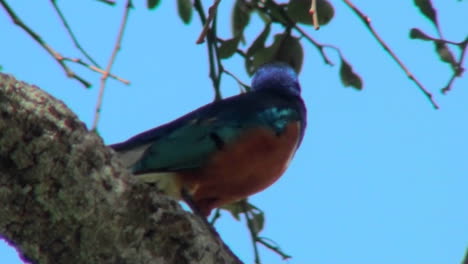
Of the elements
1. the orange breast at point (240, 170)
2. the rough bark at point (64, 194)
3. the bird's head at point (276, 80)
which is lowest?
the rough bark at point (64, 194)

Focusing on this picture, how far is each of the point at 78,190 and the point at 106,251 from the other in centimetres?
16

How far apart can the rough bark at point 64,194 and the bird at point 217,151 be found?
1.80 meters

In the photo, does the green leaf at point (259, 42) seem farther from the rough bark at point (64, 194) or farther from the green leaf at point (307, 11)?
the rough bark at point (64, 194)

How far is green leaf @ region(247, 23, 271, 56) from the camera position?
164 inches

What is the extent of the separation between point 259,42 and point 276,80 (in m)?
→ 1.42

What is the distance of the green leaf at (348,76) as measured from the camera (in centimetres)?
411

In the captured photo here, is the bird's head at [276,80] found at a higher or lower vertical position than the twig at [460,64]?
higher

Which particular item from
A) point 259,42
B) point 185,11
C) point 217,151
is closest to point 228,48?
point 259,42

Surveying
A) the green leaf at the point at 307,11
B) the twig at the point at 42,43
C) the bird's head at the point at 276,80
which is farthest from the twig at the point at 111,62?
the bird's head at the point at 276,80

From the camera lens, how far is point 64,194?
2053 millimetres

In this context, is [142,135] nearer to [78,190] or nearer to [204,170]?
[204,170]

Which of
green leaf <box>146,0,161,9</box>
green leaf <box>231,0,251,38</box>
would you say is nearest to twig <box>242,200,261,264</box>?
green leaf <box>231,0,251,38</box>

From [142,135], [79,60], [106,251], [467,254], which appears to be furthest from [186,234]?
[142,135]

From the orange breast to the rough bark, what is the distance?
2.04 metres
